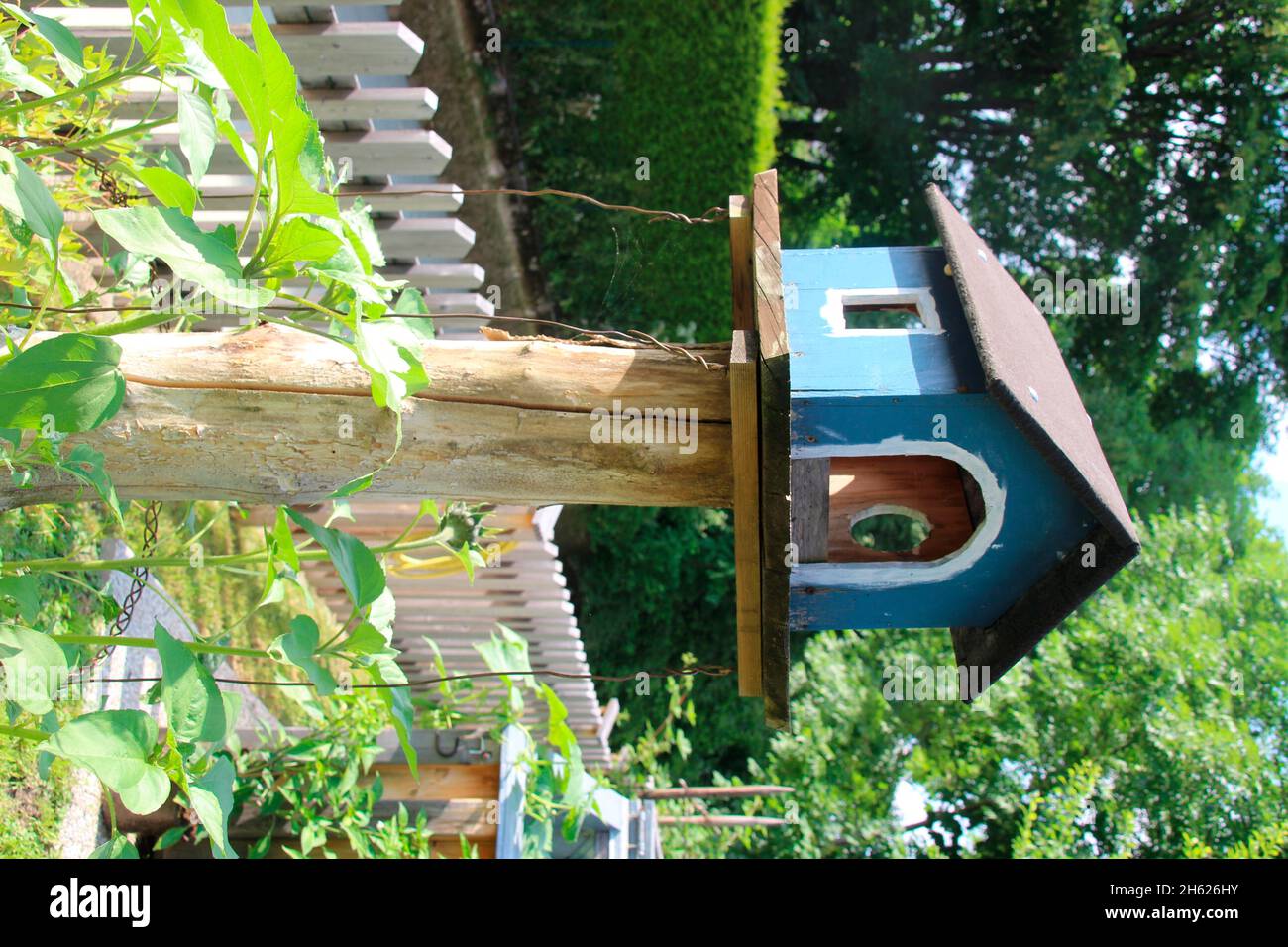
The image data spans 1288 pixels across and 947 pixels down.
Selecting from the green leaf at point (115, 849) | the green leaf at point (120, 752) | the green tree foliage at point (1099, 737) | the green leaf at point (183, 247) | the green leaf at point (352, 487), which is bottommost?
the green tree foliage at point (1099, 737)

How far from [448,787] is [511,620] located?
53.1 inches

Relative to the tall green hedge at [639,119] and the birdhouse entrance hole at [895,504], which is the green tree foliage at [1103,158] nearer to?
the tall green hedge at [639,119]

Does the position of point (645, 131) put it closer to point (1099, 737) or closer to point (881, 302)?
point (1099, 737)

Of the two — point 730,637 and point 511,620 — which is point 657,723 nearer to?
point 730,637

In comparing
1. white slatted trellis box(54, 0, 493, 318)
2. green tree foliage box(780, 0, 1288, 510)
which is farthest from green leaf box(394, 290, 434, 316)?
green tree foliage box(780, 0, 1288, 510)

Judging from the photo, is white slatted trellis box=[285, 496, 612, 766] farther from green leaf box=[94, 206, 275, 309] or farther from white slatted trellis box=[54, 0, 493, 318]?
green leaf box=[94, 206, 275, 309]

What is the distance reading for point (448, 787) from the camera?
4.25 metres

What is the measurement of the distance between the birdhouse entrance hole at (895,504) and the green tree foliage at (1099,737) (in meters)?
4.16

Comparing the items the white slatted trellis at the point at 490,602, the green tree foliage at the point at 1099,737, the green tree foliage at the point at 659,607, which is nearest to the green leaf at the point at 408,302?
the white slatted trellis at the point at 490,602

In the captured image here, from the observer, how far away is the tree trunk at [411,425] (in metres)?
2.03

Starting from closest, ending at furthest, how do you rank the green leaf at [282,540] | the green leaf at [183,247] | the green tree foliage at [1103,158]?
the green leaf at [183,247] → the green leaf at [282,540] → the green tree foliage at [1103,158]

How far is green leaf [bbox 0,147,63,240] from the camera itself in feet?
5.18

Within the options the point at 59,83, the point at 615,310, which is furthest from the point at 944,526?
the point at 615,310

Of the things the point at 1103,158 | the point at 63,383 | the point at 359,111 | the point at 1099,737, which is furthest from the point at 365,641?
the point at 1103,158
